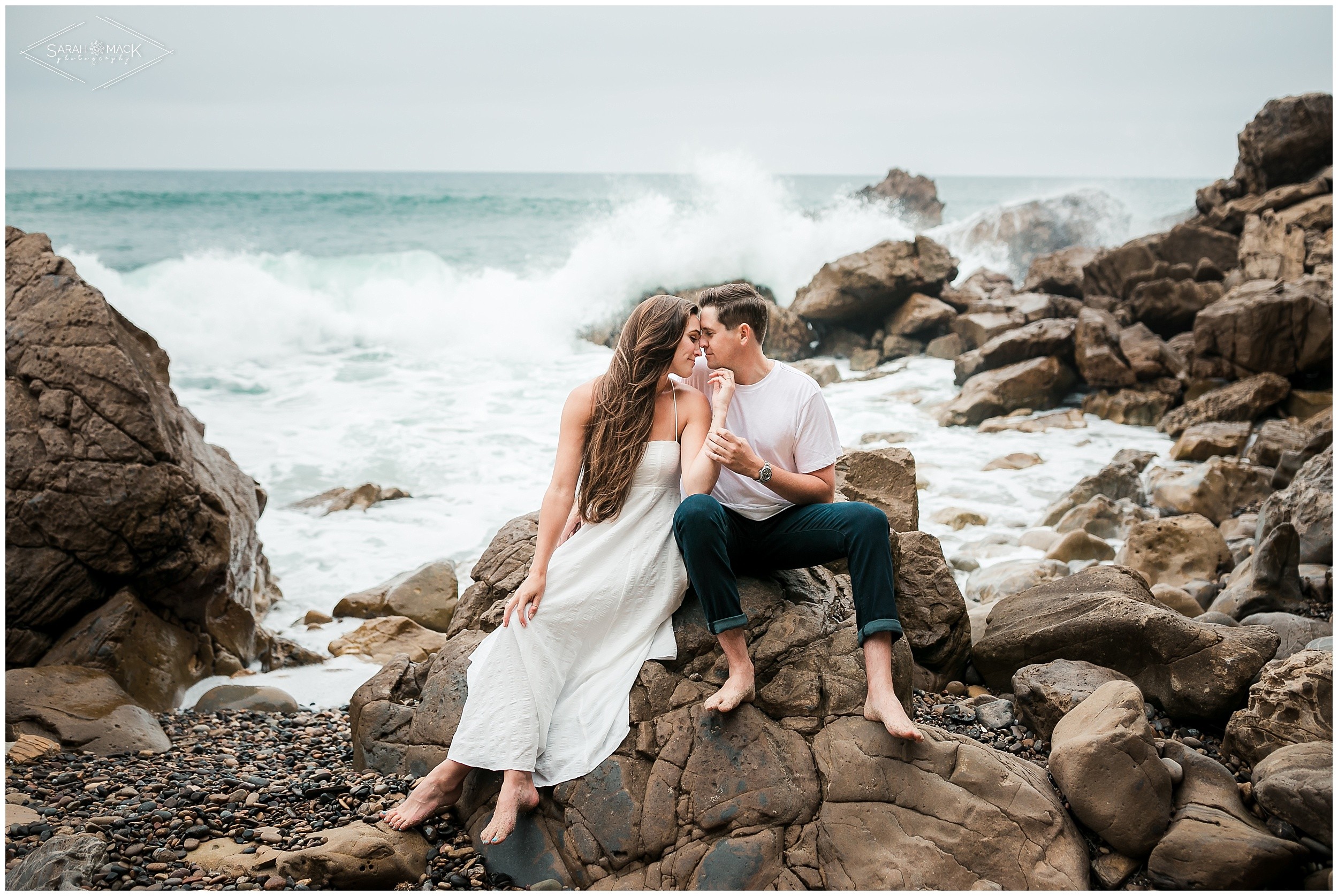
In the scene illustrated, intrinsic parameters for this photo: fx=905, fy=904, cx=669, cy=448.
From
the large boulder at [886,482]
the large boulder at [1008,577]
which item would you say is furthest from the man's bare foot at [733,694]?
the large boulder at [1008,577]

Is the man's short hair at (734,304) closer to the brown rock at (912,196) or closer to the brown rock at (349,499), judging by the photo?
the brown rock at (349,499)

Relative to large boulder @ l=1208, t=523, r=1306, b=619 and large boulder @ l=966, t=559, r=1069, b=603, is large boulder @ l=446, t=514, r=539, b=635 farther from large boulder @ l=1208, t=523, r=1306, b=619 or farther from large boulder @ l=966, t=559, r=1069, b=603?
large boulder @ l=1208, t=523, r=1306, b=619

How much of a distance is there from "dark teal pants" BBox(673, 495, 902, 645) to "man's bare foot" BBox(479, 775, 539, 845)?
38.2 inches

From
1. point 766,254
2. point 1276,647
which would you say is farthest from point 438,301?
point 1276,647

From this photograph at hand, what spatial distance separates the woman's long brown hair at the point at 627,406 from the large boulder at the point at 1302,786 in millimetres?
2743

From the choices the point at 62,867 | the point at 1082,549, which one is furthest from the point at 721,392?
the point at 1082,549

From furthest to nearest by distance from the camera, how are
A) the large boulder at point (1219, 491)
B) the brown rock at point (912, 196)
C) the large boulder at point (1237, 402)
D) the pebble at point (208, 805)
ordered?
the brown rock at point (912, 196), the large boulder at point (1237, 402), the large boulder at point (1219, 491), the pebble at point (208, 805)

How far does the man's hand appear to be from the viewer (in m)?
3.75

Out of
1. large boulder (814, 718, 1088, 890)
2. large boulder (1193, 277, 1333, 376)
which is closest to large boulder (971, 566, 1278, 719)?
large boulder (814, 718, 1088, 890)

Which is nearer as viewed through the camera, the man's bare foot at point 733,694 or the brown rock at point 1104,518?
the man's bare foot at point 733,694

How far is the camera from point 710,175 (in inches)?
1084

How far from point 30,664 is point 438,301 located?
1966cm

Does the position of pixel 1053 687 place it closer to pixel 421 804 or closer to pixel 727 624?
pixel 727 624

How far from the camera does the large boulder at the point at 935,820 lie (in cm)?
328
